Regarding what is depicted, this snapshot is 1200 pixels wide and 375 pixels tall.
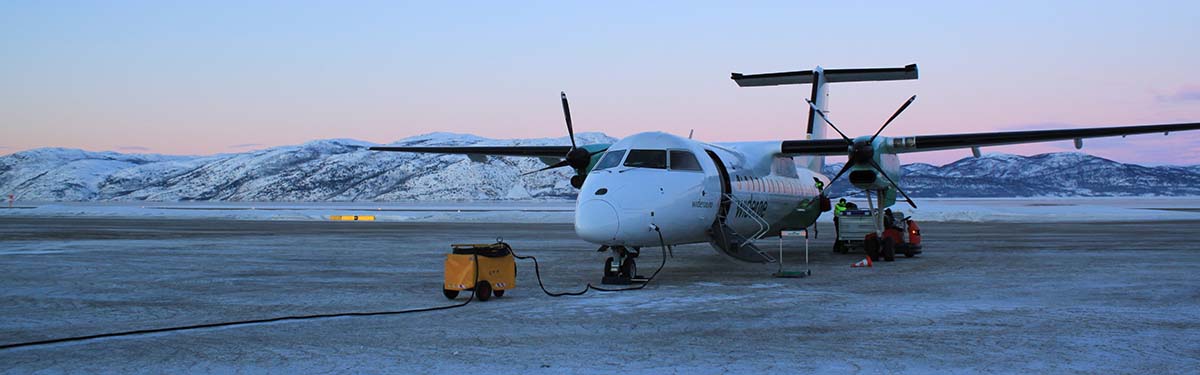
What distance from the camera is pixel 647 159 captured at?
13.4 metres

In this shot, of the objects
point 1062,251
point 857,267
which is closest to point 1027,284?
point 857,267

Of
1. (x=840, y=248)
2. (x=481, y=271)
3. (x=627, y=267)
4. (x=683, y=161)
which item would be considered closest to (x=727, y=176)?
(x=683, y=161)

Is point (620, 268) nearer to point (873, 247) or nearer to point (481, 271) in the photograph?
point (481, 271)

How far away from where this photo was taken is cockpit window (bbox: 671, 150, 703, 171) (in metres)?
13.6

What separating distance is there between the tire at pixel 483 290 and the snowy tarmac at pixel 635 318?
0.24m

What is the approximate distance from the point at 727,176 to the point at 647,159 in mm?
2211

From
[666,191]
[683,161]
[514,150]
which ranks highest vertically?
[514,150]

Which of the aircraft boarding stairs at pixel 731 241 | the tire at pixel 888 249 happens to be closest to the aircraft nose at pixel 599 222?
the aircraft boarding stairs at pixel 731 241

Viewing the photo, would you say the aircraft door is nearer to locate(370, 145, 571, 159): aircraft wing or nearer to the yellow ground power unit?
the yellow ground power unit

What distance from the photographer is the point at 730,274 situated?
14.8m

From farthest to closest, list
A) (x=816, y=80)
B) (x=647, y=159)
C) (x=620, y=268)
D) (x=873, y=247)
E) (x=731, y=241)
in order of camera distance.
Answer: (x=816, y=80) → (x=873, y=247) → (x=731, y=241) → (x=647, y=159) → (x=620, y=268)

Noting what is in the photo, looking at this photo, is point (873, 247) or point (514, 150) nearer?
point (873, 247)

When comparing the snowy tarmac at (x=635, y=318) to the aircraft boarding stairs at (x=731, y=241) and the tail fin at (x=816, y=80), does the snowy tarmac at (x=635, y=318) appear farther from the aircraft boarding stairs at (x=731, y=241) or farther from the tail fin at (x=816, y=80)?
the tail fin at (x=816, y=80)

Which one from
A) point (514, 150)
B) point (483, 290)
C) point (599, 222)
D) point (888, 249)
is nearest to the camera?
point (483, 290)
